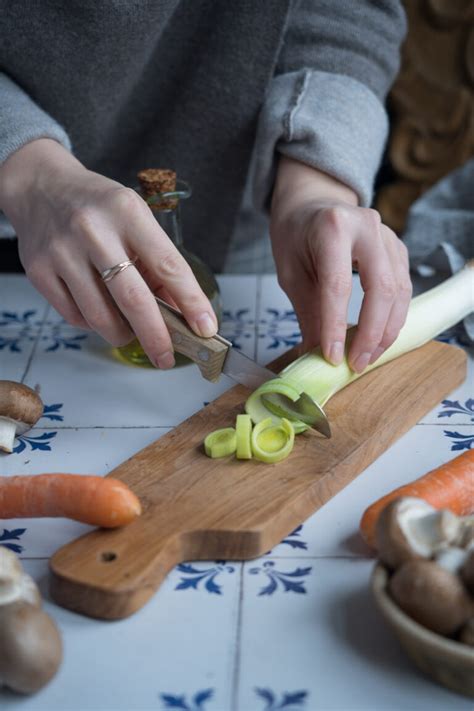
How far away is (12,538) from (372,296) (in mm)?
584

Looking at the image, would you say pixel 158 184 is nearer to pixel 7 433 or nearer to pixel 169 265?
pixel 169 265

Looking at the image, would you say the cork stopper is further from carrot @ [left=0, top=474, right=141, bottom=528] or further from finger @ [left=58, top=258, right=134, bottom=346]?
carrot @ [left=0, top=474, right=141, bottom=528]

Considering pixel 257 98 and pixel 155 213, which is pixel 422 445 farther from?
pixel 257 98

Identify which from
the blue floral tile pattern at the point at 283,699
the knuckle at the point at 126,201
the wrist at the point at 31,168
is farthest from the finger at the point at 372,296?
the blue floral tile pattern at the point at 283,699

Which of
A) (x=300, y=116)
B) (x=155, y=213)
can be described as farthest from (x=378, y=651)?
(x=300, y=116)

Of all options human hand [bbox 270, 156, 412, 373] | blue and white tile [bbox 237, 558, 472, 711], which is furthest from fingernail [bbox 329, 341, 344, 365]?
blue and white tile [bbox 237, 558, 472, 711]

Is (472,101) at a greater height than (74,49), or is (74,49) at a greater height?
(74,49)

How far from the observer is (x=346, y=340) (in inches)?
52.9

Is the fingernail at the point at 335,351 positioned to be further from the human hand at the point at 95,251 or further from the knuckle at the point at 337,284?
the human hand at the point at 95,251

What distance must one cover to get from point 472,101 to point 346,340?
159cm

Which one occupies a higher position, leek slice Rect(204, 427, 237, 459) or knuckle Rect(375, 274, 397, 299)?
knuckle Rect(375, 274, 397, 299)

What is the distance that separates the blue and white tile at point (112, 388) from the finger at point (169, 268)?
0.20m

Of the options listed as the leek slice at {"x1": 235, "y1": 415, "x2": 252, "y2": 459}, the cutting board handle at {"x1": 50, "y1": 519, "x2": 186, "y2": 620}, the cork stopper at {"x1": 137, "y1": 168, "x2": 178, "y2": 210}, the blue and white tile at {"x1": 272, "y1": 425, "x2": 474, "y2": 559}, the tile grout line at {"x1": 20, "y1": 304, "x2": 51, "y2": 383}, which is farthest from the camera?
the tile grout line at {"x1": 20, "y1": 304, "x2": 51, "y2": 383}

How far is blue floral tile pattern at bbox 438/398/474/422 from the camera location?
52.5 inches
